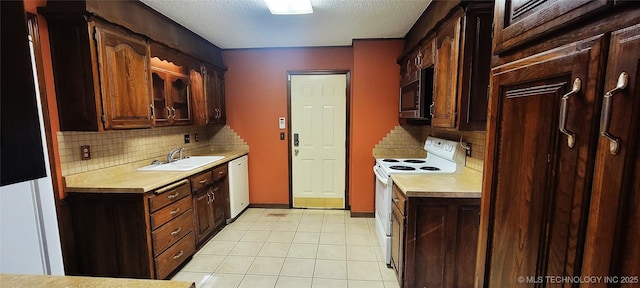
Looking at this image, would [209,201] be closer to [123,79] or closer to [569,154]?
[123,79]

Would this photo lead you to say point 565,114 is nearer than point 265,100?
Yes

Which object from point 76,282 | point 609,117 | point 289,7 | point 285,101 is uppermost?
point 289,7

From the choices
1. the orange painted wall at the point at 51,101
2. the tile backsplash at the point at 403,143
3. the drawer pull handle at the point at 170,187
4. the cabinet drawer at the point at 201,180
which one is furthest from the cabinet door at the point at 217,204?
the tile backsplash at the point at 403,143

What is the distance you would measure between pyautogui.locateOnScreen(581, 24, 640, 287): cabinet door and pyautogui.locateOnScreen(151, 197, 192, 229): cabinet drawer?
232 centimetres

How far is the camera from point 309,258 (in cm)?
253

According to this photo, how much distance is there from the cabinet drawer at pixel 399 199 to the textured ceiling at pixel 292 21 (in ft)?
5.26

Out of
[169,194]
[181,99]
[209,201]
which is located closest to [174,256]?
[169,194]

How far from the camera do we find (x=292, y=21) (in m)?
2.68

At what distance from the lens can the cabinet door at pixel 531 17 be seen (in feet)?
1.89

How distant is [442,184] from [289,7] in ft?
6.26

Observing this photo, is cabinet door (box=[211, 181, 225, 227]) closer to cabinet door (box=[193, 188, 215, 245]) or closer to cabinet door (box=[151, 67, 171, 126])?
cabinet door (box=[193, 188, 215, 245])

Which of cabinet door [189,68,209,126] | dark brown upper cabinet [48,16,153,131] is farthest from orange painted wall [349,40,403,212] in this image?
dark brown upper cabinet [48,16,153,131]

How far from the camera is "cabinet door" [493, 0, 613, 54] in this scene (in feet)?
1.89

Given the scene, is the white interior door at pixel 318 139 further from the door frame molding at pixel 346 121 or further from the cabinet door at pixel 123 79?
the cabinet door at pixel 123 79
